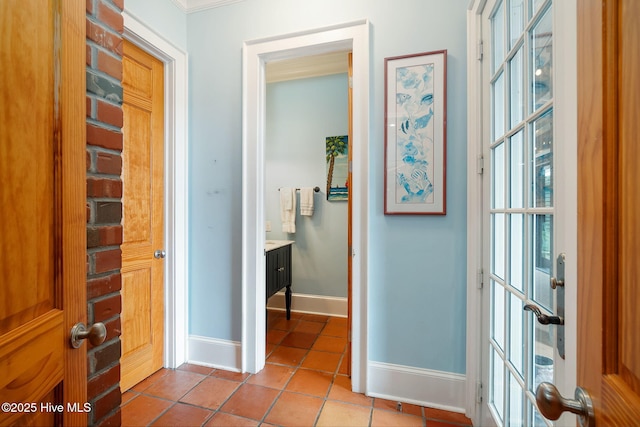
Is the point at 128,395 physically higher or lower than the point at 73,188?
lower

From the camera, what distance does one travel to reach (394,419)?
1496 millimetres

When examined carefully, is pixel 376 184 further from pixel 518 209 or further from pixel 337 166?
pixel 337 166

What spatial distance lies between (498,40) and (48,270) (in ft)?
5.79

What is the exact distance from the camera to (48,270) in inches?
20.9

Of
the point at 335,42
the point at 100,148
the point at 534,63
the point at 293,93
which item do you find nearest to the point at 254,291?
the point at 100,148

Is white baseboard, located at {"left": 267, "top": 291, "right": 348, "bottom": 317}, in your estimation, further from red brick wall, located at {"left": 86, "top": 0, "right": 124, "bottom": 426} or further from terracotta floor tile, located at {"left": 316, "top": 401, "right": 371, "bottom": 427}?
red brick wall, located at {"left": 86, "top": 0, "right": 124, "bottom": 426}

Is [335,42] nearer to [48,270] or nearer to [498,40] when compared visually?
[498,40]

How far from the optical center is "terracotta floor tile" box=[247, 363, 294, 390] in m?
1.78

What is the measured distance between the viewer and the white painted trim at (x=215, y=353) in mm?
1943

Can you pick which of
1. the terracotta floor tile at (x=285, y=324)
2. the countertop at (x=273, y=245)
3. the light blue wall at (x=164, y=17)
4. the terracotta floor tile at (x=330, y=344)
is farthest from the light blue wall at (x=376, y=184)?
the terracotta floor tile at (x=285, y=324)

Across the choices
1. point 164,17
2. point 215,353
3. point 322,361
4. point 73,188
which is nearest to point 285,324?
point 322,361

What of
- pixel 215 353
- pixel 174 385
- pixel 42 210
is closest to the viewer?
pixel 42 210

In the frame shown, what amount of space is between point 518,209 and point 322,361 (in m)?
1.70

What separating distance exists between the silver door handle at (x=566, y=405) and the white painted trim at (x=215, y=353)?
1.87m
